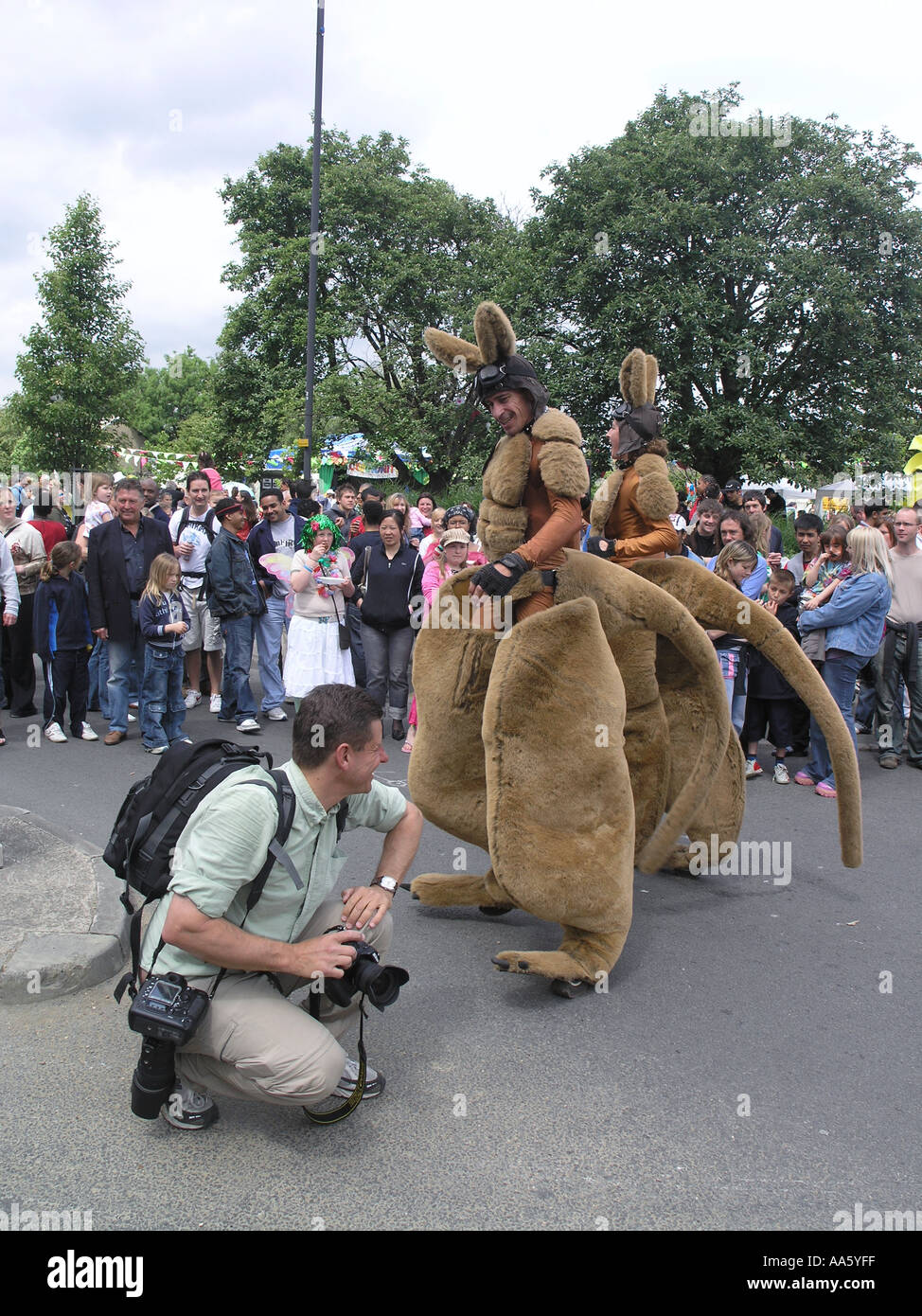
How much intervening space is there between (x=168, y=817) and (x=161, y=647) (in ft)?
→ 15.3

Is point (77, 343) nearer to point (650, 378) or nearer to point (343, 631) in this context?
point (343, 631)

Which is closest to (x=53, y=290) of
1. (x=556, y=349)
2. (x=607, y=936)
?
(x=556, y=349)

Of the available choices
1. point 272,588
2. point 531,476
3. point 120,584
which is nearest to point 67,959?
point 531,476

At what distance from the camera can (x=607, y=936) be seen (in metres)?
3.62

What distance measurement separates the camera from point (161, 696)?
7.32 m

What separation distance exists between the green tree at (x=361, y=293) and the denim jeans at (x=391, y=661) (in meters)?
19.9

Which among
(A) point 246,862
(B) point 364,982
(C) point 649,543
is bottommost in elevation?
(B) point 364,982

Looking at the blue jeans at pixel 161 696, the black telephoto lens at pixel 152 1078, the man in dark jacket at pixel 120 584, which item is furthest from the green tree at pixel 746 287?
the black telephoto lens at pixel 152 1078

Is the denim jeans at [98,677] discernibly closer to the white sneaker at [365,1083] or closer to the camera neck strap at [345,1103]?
the white sneaker at [365,1083]

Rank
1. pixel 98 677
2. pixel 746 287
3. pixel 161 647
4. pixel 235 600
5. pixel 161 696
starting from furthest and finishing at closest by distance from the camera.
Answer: pixel 746 287
pixel 98 677
pixel 235 600
pixel 161 696
pixel 161 647

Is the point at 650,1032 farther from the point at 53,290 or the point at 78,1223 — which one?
the point at 53,290

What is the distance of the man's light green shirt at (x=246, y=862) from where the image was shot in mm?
2551

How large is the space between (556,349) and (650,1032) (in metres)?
22.8

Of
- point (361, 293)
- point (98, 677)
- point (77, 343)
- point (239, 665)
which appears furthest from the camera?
point (361, 293)
